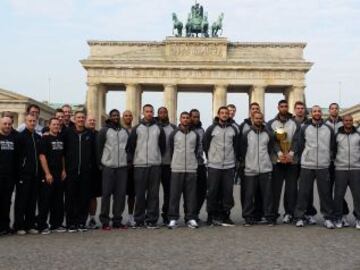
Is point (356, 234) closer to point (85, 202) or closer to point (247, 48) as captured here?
point (85, 202)

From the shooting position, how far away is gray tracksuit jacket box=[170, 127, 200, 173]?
439 inches

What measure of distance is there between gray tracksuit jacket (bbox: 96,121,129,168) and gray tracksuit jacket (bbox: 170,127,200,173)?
92cm

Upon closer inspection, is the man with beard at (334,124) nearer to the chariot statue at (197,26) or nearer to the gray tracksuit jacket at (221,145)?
the gray tracksuit jacket at (221,145)

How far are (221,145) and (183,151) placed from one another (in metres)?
0.72

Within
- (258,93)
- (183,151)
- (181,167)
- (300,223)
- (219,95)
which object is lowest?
(300,223)

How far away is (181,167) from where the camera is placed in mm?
11148

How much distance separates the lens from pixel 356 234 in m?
9.93

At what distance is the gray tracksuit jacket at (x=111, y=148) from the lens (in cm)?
1086

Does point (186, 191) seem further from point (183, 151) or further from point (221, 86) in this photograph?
point (221, 86)

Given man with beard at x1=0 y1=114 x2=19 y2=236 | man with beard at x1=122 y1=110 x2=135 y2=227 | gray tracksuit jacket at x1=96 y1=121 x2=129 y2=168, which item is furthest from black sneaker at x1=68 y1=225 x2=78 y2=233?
gray tracksuit jacket at x1=96 y1=121 x2=129 y2=168

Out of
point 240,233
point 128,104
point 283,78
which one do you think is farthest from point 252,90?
point 240,233

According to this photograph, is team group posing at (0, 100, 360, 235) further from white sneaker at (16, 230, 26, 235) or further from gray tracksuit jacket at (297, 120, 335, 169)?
white sneaker at (16, 230, 26, 235)

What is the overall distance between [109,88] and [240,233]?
174ft

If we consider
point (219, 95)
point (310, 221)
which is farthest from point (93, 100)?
point (310, 221)
